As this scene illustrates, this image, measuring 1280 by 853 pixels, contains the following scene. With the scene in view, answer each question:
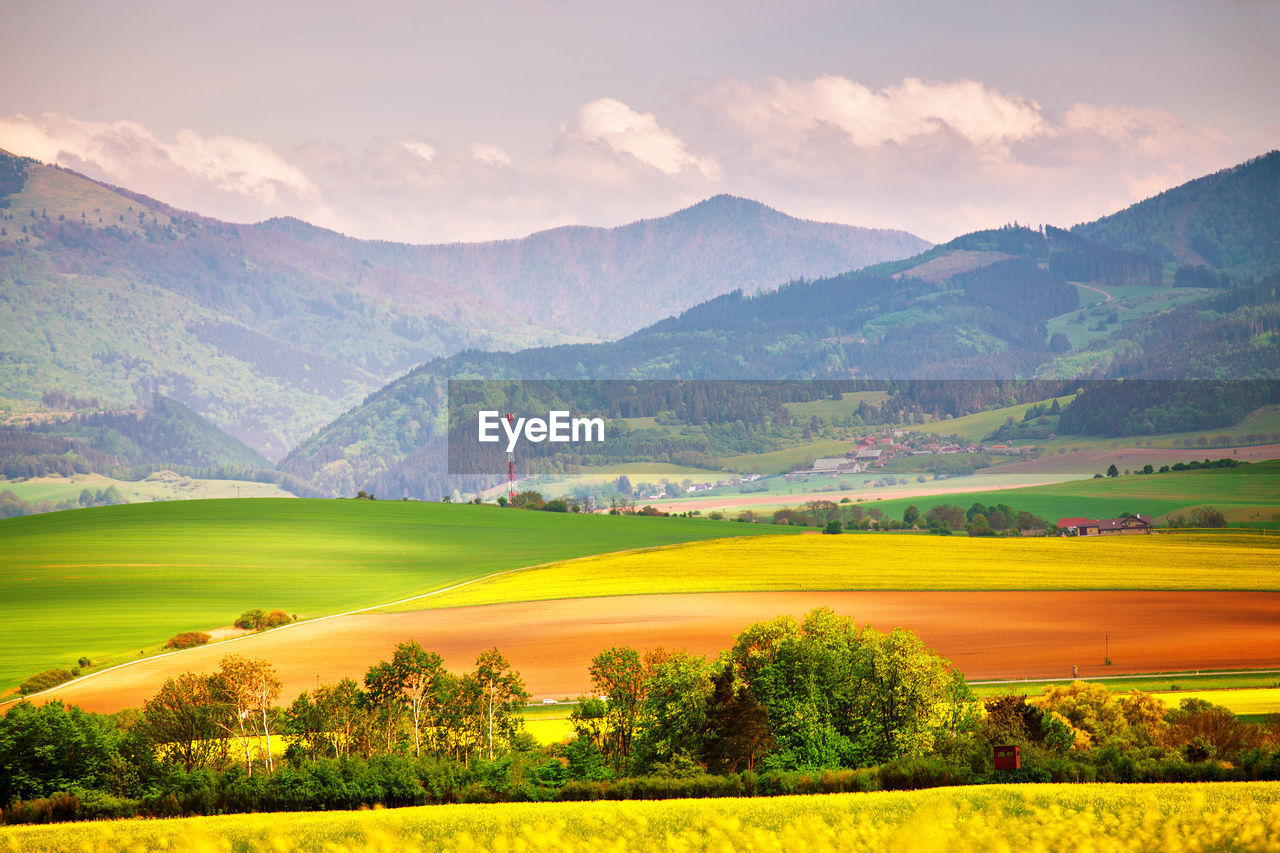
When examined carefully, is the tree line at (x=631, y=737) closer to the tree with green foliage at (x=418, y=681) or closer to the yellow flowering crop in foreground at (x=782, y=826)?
the tree with green foliage at (x=418, y=681)

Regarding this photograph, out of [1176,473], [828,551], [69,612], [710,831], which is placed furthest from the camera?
[1176,473]

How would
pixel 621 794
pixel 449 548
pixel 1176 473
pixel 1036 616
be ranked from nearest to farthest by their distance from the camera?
pixel 621 794
pixel 1036 616
pixel 449 548
pixel 1176 473

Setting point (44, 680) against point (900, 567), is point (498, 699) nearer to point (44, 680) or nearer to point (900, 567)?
point (44, 680)

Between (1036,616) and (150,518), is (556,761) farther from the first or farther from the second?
(150,518)

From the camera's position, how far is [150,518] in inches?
4941

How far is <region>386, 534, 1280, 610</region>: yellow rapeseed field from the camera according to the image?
84.2 meters

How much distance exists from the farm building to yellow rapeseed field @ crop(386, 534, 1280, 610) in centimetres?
1365

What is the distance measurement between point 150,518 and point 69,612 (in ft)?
157

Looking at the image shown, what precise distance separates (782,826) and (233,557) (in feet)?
309

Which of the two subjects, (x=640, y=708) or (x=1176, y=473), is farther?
(x=1176, y=473)

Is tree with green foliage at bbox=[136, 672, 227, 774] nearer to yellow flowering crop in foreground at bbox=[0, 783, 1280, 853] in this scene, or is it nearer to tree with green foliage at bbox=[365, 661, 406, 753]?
tree with green foliage at bbox=[365, 661, 406, 753]

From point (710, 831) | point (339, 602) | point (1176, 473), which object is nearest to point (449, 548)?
point (339, 602)

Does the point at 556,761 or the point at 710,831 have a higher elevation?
the point at 710,831

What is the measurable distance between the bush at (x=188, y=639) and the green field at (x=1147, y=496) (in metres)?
110
